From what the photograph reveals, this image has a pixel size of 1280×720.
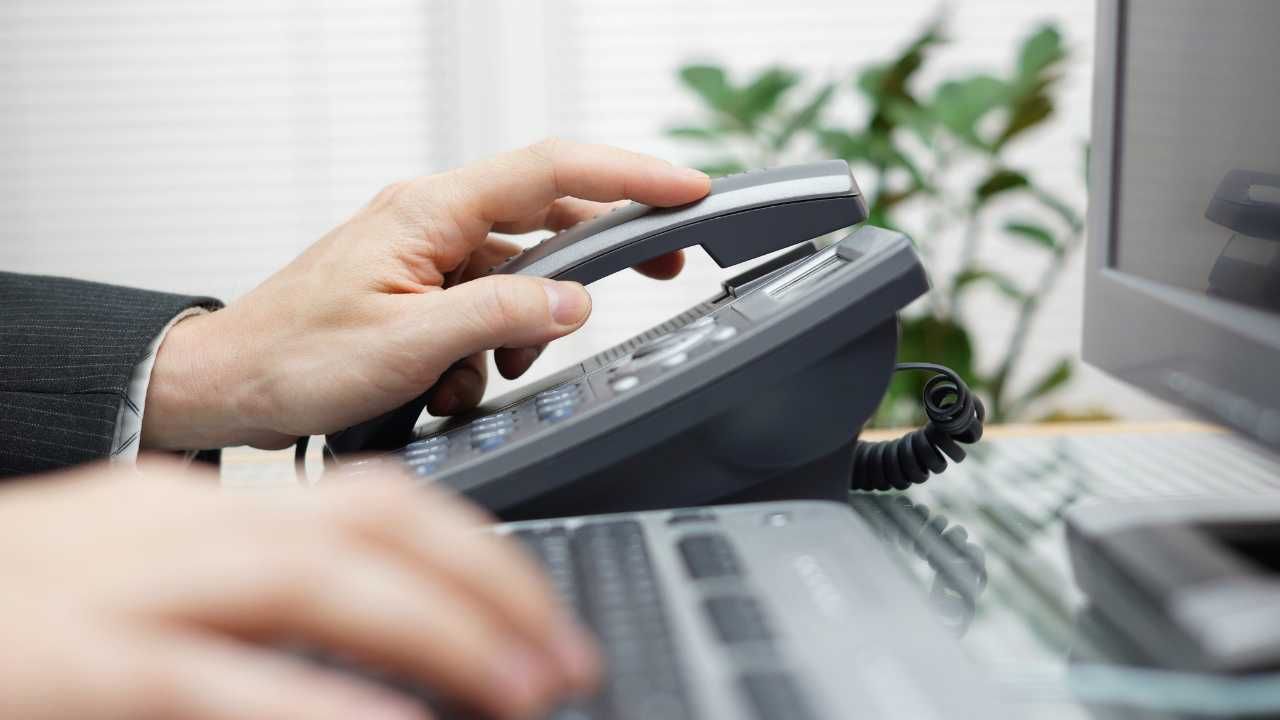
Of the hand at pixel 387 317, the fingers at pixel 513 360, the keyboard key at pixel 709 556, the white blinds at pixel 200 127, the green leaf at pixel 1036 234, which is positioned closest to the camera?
the keyboard key at pixel 709 556

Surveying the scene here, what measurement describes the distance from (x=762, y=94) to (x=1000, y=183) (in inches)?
15.4

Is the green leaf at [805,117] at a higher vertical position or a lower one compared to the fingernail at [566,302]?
higher

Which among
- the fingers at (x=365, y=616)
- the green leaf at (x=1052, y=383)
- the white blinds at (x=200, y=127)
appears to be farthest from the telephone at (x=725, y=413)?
the white blinds at (x=200, y=127)

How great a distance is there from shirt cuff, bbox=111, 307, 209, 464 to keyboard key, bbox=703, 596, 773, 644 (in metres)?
0.39

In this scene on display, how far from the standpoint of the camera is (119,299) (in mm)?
588

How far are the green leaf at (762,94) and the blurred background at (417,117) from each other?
0.41 feet

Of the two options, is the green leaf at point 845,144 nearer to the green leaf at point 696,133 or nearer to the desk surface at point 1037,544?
the green leaf at point 696,133

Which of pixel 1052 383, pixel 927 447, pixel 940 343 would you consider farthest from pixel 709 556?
pixel 1052 383

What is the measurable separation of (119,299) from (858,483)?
1.38 ft

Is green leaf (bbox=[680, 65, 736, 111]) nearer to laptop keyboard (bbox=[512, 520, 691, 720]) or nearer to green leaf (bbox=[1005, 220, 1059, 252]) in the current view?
green leaf (bbox=[1005, 220, 1059, 252])

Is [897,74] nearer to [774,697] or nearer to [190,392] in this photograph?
[190,392]

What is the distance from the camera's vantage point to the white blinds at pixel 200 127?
1866 mm

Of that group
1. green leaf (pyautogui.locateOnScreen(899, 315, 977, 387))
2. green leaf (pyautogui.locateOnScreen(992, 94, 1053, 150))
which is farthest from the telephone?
green leaf (pyautogui.locateOnScreen(992, 94, 1053, 150))

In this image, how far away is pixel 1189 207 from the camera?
433mm
